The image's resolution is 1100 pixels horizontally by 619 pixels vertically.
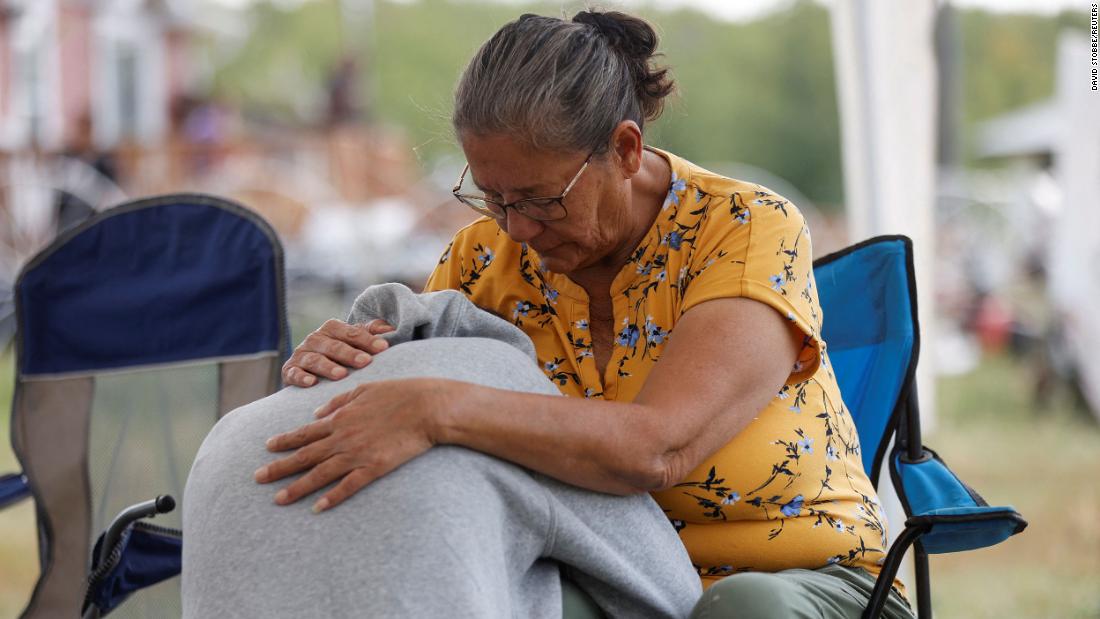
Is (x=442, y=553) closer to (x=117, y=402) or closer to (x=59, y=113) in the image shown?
(x=117, y=402)

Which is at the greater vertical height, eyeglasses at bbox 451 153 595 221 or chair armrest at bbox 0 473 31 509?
eyeglasses at bbox 451 153 595 221

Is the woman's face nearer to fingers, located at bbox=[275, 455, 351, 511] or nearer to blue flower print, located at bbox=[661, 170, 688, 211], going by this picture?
blue flower print, located at bbox=[661, 170, 688, 211]

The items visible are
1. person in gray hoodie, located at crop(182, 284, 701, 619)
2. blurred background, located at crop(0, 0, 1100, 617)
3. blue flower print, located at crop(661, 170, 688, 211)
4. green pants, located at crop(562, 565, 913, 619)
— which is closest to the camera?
person in gray hoodie, located at crop(182, 284, 701, 619)

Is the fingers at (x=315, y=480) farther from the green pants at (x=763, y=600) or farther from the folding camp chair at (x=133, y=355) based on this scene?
the folding camp chair at (x=133, y=355)

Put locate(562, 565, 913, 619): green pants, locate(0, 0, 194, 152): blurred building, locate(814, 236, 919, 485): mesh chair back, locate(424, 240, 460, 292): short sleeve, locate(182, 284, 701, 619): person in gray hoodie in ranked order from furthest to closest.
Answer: locate(0, 0, 194, 152): blurred building, locate(814, 236, 919, 485): mesh chair back, locate(424, 240, 460, 292): short sleeve, locate(562, 565, 913, 619): green pants, locate(182, 284, 701, 619): person in gray hoodie

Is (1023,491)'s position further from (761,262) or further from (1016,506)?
(761,262)

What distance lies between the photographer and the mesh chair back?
199cm

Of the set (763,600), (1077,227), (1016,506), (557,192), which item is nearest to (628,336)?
(557,192)

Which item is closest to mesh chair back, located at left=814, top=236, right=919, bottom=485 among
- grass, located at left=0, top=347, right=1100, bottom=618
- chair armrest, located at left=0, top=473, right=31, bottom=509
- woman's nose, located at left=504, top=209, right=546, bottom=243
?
woman's nose, located at left=504, top=209, right=546, bottom=243

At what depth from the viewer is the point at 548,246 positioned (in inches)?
64.3

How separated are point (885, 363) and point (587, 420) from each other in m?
0.84

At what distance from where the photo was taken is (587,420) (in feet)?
4.45

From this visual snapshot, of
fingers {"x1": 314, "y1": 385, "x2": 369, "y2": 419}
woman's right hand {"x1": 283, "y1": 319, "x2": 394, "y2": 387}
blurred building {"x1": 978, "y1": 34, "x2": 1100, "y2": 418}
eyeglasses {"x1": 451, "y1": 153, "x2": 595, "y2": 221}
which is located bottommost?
blurred building {"x1": 978, "y1": 34, "x2": 1100, "y2": 418}

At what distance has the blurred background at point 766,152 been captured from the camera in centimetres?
323
